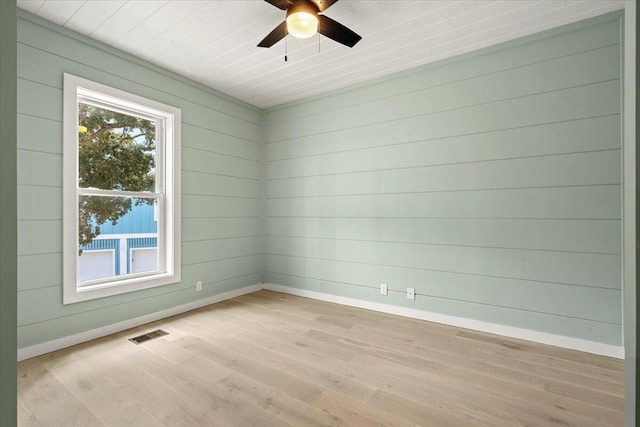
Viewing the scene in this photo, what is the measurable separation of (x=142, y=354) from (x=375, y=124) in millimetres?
3267

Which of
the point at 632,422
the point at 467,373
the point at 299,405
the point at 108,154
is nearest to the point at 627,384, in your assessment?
the point at 632,422

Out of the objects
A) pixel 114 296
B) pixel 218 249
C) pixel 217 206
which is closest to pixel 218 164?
pixel 217 206

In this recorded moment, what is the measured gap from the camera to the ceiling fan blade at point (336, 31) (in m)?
2.22

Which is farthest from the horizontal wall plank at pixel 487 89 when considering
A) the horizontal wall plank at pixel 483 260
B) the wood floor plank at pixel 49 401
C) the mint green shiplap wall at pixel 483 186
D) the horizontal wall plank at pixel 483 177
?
the wood floor plank at pixel 49 401

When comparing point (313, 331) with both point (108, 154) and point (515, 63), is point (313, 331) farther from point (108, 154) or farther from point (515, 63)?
point (515, 63)

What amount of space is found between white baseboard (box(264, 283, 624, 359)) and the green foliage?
247 centimetres

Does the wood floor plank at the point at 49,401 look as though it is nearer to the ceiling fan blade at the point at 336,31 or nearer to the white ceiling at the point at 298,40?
the white ceiling at the point at 298,40

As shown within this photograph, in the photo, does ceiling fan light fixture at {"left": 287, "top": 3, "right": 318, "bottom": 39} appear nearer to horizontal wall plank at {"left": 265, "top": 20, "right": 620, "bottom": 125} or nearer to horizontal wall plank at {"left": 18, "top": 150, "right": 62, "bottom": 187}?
horizontal wall plank at {"left": 265, "top": 20, "right": 620, "bottom": 125}

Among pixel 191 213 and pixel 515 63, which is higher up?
pixel 515 63

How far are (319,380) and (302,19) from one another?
253 centimetres

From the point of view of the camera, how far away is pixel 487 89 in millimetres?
2959

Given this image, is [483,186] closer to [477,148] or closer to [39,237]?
[477,148]

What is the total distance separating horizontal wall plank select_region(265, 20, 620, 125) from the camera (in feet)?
8.28

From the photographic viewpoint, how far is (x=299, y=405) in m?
1.86
